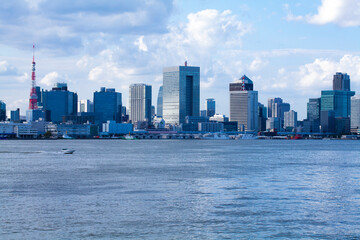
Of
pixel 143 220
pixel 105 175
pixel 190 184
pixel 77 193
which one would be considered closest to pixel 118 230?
pixel 143 220

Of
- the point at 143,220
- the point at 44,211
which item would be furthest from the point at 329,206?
the point at 44,211

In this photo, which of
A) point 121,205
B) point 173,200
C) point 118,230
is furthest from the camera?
point 173,200

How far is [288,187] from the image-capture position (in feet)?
197

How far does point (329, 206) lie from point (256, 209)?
6770mm

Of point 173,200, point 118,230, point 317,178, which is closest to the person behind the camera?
point 118,230

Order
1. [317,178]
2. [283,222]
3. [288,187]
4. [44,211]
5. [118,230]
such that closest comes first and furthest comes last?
1. [118,230]
2. [283,222]
3. [44,211]
4. [288,187]
5. [317,178]

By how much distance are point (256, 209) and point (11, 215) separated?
63.6ft

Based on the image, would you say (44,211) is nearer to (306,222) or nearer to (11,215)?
(11,215)

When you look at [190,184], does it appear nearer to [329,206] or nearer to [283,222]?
[329,206]

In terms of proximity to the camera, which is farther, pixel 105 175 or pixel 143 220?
pixel 105 175

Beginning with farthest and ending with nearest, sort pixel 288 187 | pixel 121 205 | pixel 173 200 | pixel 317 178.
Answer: pixel 317 178
pixel 288 187
pixel 173 200
pixel 121 205

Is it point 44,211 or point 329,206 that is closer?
point 44,211

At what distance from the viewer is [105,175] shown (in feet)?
245

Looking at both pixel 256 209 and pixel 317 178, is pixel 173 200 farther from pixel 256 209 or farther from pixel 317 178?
pixel 317 178
